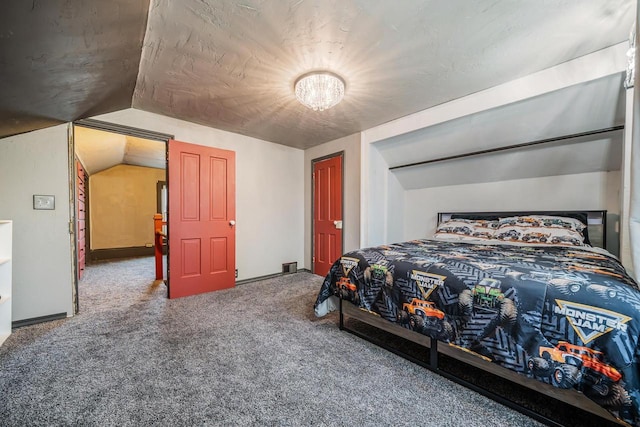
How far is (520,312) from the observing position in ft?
4.12

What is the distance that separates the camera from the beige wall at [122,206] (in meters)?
5.58

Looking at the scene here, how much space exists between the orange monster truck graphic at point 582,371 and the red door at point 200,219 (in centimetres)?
321

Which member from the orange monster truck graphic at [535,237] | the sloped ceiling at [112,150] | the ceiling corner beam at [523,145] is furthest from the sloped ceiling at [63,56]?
the orange monster truck graphic at [535,237]

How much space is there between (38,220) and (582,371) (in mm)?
3976

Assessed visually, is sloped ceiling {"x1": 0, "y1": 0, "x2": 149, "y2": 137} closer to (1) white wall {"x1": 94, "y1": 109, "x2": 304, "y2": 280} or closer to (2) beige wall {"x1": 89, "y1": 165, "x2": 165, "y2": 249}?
(1) white wall {"x1": 94, "y1": 109, "x2": 304, "y2": 280}

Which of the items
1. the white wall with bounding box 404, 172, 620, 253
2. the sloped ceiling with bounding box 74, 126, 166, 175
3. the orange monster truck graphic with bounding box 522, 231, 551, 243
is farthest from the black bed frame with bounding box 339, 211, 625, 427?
the sloped ceiling with bounding box 74, 126, 166, 175

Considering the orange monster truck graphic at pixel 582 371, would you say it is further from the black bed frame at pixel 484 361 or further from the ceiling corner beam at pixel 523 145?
the ceiling corner beam at pixel 523 145

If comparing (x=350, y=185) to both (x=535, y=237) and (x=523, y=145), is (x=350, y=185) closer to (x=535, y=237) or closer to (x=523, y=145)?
(x=523, y=145)

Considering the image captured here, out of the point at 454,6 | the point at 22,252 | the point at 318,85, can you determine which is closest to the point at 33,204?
the point at 22,252

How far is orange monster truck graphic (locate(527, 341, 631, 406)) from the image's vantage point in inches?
40.0

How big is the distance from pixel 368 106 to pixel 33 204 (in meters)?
3.36

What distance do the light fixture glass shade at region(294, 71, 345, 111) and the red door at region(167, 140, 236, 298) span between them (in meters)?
1.71

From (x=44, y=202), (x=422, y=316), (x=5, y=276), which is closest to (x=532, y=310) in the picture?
(x=422, y=316)

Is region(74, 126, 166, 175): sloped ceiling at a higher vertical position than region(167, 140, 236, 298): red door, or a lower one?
higher
